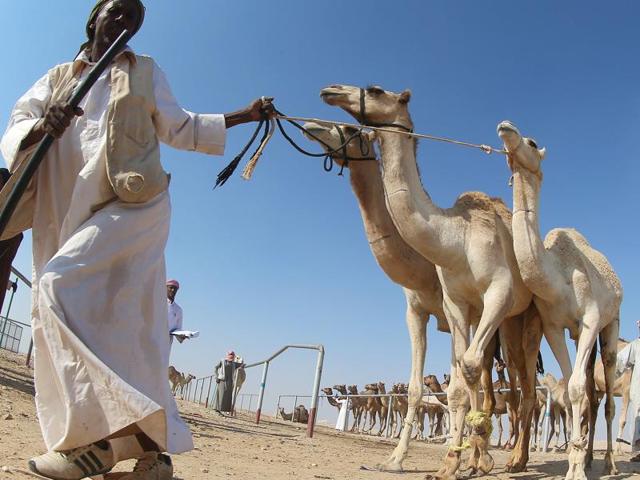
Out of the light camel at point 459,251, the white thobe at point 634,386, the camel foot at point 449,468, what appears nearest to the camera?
the camel foot at point 449,468

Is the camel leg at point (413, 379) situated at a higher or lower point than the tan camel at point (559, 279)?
lower

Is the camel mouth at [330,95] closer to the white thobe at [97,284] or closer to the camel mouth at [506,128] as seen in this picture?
the camel mouth at [506,128]

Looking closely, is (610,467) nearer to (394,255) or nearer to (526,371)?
(526,371)

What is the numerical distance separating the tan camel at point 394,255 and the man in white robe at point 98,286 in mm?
4683

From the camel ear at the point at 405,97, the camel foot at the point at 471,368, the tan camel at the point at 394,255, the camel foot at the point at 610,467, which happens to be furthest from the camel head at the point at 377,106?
the camel foot at the point at 610,467

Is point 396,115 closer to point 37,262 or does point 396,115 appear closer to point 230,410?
point 37,262

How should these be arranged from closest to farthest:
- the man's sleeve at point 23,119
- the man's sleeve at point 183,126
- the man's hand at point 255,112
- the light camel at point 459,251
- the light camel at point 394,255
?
the man's sleeve at point 23,119, the man's sleeve at point 183,126, the man's hand at point 255,112, the light camel at point 459,251, the light camel at point 394,255

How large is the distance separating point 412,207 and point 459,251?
0.65 metres

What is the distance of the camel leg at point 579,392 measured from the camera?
5.53 metres

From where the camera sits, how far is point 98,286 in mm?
2648

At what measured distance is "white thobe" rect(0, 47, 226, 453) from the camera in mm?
2420

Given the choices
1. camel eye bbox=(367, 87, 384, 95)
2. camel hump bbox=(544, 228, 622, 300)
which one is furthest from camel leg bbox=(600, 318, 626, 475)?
camel eye bbox=(367, 87, 384, 95)

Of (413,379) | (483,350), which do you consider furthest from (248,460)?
(413,379)

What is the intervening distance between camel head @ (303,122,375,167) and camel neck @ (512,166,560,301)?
2202 millimetres
